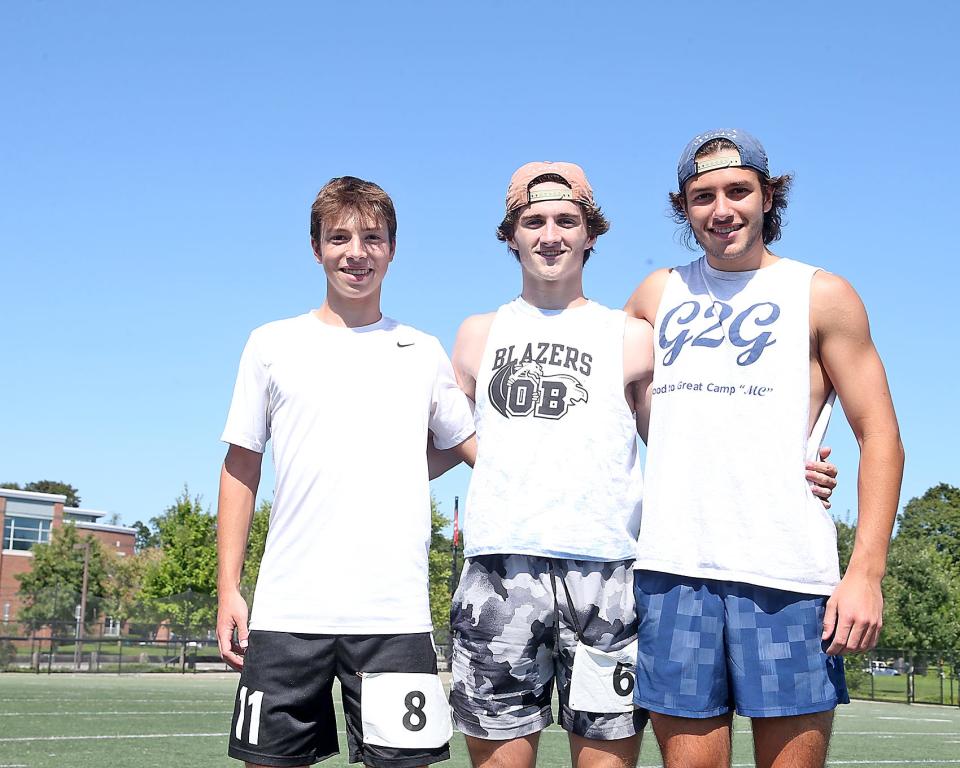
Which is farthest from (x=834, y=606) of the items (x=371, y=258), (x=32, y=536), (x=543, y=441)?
(x=32, y=536)

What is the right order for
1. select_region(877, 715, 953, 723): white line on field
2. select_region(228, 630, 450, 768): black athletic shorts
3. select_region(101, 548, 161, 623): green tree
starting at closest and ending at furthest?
1. select_region(228, 630, 450, 768): black athletic shorts
2. select_region(877, 715, 953, 723): white line on field
3. select_region(101, 548, 161, 623): green tree

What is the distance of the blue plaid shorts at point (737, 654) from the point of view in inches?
135

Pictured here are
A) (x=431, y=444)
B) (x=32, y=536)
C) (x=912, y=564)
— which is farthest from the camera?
(x=32, y=536)

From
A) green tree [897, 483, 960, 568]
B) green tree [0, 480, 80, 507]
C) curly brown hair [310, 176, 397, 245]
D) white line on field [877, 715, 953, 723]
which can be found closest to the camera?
curly brown hair [310, 176, 397, 245]

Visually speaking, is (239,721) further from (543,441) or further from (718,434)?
(718,434)

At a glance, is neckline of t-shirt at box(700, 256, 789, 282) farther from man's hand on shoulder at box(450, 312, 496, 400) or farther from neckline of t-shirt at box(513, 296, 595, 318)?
man's hand on shoulder at box(450, 312, 496, 400)

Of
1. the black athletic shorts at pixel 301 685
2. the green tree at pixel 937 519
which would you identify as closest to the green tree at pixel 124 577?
the green tree at pixel 937 519

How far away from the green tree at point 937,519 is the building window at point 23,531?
5779cm

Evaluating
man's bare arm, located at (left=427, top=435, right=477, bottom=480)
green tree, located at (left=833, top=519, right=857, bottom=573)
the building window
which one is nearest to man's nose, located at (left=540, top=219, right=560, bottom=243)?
man's bare arm, located at (left=427, top=435, right=477, bottom=480)

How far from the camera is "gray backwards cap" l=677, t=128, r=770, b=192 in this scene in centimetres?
370

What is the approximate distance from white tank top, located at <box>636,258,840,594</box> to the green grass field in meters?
6.90

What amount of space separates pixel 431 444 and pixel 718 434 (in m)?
1.07

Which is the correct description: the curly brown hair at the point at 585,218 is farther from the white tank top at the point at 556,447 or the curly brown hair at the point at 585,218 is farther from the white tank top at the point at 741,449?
the white tank top at the point at 741,449

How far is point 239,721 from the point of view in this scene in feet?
11.8
